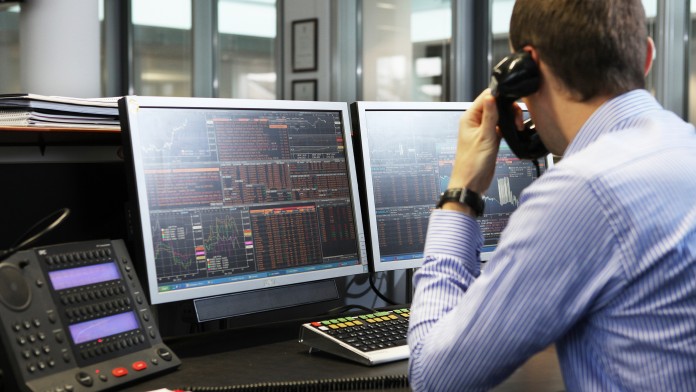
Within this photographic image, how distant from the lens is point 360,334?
58.1 inches

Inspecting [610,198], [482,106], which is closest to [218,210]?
[482,106]

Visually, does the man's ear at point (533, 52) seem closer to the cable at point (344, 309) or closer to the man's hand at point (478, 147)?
the man's hand at point (478, 147)

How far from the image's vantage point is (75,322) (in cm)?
120

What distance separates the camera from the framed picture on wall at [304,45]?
656cm

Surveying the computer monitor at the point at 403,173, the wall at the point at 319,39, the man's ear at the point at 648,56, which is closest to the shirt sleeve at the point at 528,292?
the man's ear at the point at 648,56

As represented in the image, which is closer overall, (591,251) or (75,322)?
(591,251)

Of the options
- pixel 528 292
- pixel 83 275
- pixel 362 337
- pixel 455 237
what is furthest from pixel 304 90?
pixel 528 292

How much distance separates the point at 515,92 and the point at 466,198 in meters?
0.16

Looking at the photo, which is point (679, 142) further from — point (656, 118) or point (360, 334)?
point (360, 334)

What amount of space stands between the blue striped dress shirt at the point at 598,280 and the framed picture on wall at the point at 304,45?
5687mm

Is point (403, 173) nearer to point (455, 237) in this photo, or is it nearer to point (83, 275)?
point (455, 237)

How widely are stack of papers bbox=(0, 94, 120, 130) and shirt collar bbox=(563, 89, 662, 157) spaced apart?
0.88 meters

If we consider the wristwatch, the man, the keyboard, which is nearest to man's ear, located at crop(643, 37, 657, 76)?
the man

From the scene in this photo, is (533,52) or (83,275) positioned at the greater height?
(533,52)
